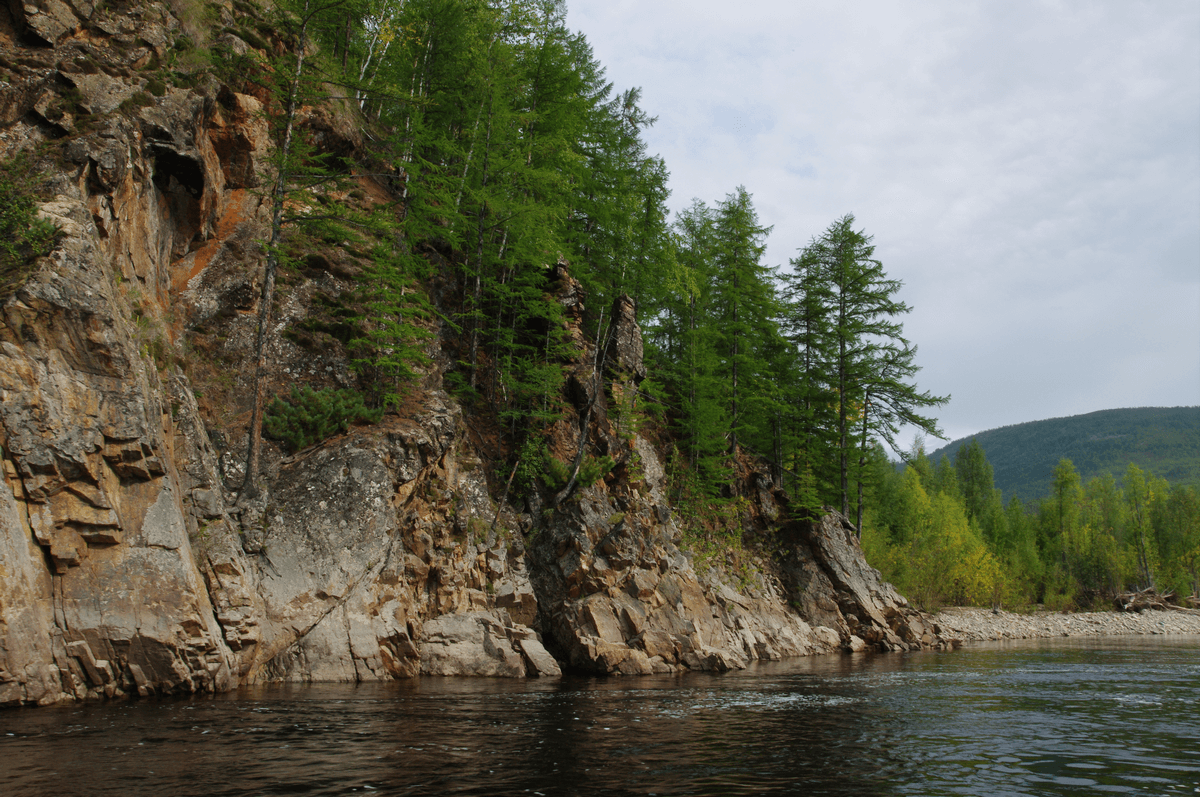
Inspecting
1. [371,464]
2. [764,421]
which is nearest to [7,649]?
[371,464]

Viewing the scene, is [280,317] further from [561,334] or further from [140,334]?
[561,334]

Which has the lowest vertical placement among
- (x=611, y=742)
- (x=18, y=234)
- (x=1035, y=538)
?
(x=611, y=742)

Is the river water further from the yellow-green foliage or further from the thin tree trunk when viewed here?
the yellow-green foliage

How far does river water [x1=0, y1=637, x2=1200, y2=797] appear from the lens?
724cm

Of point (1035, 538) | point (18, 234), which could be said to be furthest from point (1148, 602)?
point (18, 234)

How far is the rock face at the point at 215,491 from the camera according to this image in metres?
12.3

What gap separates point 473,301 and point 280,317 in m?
7.12

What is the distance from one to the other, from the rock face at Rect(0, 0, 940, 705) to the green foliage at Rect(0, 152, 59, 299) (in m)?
0.28

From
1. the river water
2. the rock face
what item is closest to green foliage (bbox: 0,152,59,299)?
the rock face

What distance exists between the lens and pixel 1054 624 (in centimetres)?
5094

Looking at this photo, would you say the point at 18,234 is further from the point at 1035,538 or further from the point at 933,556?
the point at 1035,538

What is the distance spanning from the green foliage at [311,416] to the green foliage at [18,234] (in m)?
6.84

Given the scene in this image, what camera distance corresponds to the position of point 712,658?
22.6 metres

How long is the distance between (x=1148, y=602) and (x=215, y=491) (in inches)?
3222
